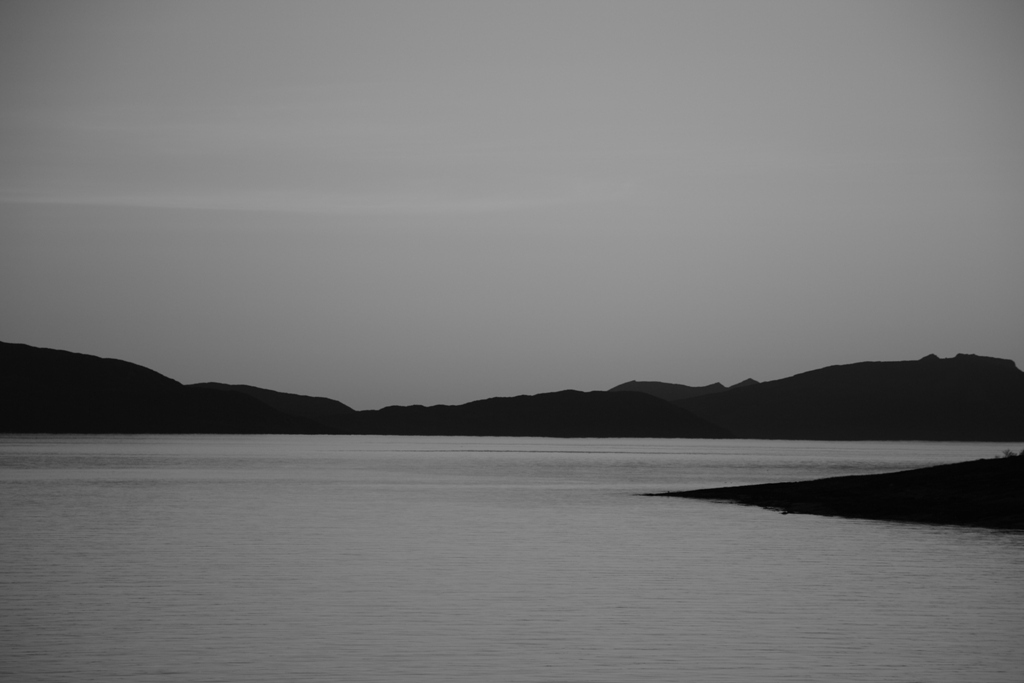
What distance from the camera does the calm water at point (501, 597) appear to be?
24.1 meters

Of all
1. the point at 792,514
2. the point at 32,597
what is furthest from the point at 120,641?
the point at 792,514

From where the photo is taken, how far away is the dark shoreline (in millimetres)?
60656

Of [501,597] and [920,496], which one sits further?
[920,496]

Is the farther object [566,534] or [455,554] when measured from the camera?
[566,534]

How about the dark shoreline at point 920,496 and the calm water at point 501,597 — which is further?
the dark shoreline at point 920,496

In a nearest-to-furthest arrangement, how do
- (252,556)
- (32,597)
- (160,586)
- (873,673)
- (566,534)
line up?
(873,673)
(32,597)
(160,586)
(252,556)
(566,534)

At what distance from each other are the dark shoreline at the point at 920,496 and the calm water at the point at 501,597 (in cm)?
378

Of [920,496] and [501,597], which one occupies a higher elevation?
[920,496]

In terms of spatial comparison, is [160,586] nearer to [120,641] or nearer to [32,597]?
[32,597]

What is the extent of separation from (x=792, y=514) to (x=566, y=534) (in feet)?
59.9

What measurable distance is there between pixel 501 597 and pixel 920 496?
135 ft

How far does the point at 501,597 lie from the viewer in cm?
3338

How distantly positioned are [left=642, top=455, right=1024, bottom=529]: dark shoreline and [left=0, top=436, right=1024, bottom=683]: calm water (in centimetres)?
378

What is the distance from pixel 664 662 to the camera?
24.5m
